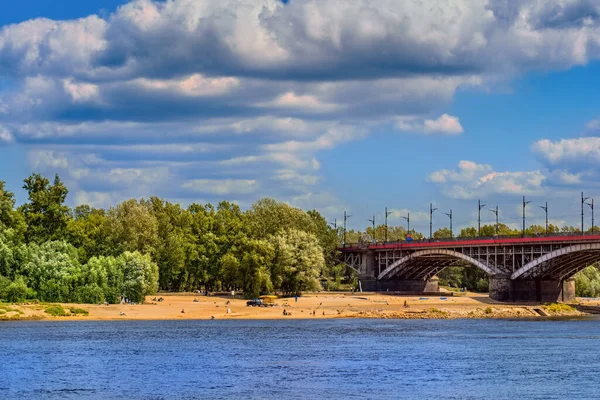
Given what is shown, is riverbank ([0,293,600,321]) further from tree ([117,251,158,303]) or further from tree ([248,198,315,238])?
tree ([248,198,315,238])

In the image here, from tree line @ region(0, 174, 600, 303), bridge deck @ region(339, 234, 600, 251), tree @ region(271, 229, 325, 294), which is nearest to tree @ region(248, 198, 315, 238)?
tree line @ region(0, 174, 600, 303)

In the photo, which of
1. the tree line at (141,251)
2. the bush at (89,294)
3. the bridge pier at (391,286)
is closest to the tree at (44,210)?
the tree line at (141,251)

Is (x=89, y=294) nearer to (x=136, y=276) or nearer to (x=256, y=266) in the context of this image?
(x=136, y=276)

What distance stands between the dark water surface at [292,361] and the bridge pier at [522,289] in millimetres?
40941

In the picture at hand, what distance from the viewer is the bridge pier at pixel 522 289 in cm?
16050

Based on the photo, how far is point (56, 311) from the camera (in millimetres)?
118688

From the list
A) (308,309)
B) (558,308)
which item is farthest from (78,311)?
(558,308)

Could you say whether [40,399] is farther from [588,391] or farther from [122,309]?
[122,309]

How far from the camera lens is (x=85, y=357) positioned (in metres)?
A: 80.3

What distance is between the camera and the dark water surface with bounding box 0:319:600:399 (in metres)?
62.7

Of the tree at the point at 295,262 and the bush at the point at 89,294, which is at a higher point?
the tree at the point at 295,262

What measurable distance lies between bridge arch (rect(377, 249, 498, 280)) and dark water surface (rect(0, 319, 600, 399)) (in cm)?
4557

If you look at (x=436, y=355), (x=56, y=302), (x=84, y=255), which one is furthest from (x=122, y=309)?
(x=436, y=355)

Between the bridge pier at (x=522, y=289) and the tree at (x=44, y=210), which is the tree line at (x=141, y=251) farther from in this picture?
the bridge pier at (x=522, y=289)
